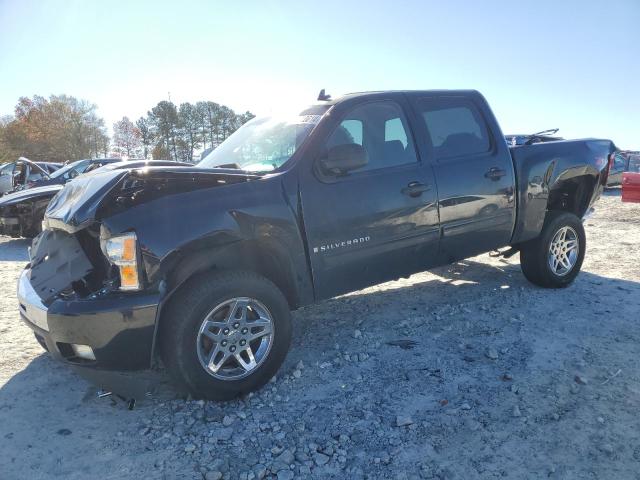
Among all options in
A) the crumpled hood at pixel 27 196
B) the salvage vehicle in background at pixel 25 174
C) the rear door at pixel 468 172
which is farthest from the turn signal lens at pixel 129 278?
the salvage vehicle in background at pixel 25 174

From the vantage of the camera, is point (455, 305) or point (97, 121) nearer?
point (455, 305)

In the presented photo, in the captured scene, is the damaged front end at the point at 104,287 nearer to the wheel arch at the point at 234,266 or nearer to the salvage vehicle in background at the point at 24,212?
the wheel arch at the point at 234,266

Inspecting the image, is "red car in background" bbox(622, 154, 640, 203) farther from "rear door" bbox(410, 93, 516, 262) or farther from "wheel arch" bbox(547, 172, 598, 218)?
"rear door" bbox(410, 93, 516, 262)

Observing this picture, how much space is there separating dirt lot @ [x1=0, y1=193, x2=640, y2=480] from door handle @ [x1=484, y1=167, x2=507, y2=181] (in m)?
1.24

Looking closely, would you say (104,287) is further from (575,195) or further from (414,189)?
(575,195)

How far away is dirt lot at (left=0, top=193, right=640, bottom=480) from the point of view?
2.30m

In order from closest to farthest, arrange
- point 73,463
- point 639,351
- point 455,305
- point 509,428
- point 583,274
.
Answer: point 73,463 < point 509,428 < point 639,351 < point 455,305 < point 583,274

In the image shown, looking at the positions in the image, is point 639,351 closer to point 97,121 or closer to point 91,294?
point 91,294

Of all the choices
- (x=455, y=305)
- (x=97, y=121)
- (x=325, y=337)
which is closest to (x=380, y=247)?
(x=325, y=337)

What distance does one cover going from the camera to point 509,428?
2533mm

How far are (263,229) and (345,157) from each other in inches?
30.4

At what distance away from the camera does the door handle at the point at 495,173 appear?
4.13 m

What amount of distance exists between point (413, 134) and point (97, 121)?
61.0 m

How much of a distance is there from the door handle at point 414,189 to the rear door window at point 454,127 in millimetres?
397
